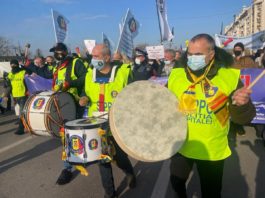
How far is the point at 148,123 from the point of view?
103 inches

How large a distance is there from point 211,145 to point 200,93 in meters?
0.42

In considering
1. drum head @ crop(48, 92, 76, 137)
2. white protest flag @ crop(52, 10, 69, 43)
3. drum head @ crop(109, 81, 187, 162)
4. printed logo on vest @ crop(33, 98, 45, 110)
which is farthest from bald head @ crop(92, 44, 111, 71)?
white protest flag @ crop(52, 10, 69, 43)

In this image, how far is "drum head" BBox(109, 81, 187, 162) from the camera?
253 cm

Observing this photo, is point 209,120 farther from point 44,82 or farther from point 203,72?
point 44,82

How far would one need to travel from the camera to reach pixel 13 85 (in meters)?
8.58

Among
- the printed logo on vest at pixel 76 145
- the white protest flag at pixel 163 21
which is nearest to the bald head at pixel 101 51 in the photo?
the printed logo on vest at pixel 76 145

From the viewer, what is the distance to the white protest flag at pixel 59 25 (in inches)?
423

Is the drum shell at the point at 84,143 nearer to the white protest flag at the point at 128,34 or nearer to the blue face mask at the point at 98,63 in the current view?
the blue face mask at the point at 98,63

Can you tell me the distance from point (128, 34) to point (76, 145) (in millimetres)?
7759

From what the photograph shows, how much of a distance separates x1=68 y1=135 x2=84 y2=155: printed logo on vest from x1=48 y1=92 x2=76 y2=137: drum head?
677 mm

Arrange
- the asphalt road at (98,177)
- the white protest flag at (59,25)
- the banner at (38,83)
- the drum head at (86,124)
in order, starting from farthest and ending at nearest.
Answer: the white protest flag at (59,25)
the banner at (38,83)
the asphalt road at (98,177)
the drum head at (86,124)

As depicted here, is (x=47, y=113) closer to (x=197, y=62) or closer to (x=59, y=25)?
(x=197, y=62)

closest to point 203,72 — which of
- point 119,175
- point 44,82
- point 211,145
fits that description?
point 211,145

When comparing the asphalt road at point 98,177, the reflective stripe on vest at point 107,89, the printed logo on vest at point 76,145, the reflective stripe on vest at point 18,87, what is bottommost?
the asphalt road at point 98,177
